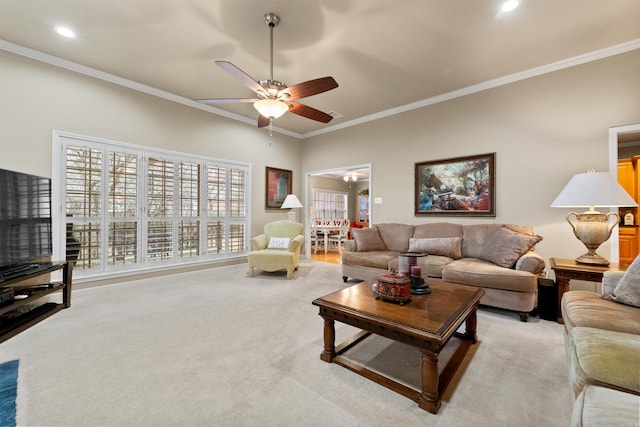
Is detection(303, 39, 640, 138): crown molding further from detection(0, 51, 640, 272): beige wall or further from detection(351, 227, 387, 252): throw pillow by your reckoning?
detection(351, 227, 387, 252): throw pillow

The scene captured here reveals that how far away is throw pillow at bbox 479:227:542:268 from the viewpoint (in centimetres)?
287

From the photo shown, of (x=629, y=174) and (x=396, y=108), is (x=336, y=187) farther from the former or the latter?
(x=629, y=174)

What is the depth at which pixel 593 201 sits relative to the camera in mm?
2385

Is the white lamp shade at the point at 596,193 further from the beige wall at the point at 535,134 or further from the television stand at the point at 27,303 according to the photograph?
the television stand at the point at 27,303

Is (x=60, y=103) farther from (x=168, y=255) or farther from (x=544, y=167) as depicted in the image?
(x=544, y=167)

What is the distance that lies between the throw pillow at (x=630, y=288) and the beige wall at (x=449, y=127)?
1818 mm

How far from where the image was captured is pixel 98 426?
130cm

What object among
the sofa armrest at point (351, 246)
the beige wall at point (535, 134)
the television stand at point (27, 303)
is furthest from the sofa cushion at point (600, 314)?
the television stand at point (27, 303)

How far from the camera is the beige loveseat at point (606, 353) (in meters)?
0.83

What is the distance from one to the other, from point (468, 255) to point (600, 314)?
212cm

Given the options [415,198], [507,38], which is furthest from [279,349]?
[507,38]

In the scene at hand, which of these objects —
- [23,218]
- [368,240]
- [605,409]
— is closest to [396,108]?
[368,240]

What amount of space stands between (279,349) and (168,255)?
3120 mm

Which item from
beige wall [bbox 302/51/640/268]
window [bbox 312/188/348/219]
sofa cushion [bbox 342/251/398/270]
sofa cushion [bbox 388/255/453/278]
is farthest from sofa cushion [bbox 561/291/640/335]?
window [bbox 312/188/348/219]
